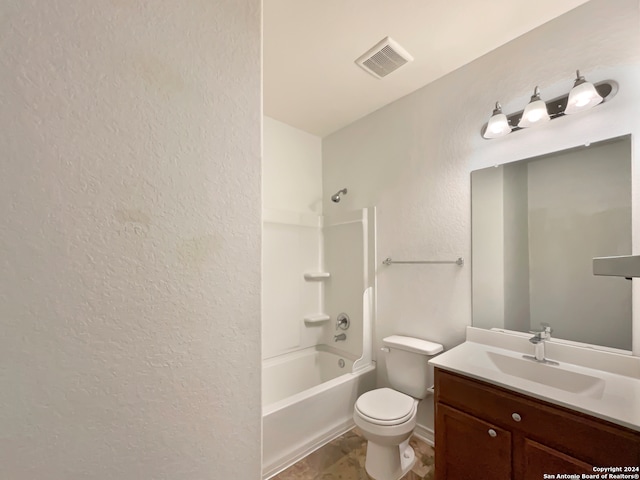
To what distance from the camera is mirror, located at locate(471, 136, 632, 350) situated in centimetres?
129

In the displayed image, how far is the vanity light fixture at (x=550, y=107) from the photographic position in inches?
50.7

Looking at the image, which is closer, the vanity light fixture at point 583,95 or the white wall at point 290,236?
the vanity light fixture at point 583,95

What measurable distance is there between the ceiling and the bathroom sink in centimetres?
184

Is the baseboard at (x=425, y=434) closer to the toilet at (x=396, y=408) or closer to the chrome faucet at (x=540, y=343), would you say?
the toilet at (x=396, y=408)

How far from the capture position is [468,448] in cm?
129

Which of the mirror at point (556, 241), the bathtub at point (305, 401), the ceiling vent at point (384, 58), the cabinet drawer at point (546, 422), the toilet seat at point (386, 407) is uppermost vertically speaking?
the ceiling vent at point (384, 58)

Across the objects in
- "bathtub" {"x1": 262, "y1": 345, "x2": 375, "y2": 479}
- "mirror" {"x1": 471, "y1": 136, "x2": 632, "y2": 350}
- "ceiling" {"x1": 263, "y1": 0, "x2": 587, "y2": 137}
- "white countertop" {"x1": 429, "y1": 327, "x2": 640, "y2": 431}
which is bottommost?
"bathtub" {"x1": 262, "y1": 345, "x2": 375, "y2": 479}

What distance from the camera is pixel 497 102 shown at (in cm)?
166

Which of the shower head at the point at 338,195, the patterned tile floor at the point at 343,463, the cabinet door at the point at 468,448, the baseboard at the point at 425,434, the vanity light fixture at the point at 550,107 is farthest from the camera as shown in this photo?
the shower head at the point at 338,195

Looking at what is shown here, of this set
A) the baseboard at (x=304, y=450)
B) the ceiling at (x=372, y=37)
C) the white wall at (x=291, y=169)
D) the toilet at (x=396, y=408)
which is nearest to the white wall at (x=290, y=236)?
the white wall at (x=291, y=169)

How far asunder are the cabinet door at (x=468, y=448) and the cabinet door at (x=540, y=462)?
0.13ft

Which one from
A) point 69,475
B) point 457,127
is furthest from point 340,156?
point 69,475

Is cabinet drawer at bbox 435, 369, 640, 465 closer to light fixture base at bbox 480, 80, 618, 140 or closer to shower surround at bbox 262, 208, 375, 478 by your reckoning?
shower surround at bbox 262, 208, 375, 478

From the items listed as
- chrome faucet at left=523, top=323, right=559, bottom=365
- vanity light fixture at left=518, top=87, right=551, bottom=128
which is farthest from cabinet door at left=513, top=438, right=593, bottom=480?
vanity light fixture at left=518, top=87, right=551, bottom=128
